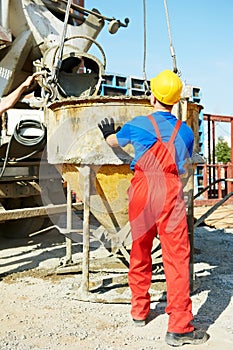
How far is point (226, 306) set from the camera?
3.64 m

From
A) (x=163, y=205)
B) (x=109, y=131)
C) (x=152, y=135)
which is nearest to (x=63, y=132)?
(x=109, y=131)

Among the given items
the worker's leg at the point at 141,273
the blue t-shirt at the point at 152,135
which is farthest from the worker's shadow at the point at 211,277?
the blue t-shirt at the point at 152,135

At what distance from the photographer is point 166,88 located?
308cm

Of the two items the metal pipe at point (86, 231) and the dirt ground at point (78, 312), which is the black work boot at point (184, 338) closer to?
the dirt ground at point (78, 312)

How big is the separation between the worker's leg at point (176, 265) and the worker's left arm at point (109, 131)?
0.53m

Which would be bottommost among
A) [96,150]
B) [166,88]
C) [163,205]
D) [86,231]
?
[86,231]

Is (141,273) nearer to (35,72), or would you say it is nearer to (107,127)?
(107,127)

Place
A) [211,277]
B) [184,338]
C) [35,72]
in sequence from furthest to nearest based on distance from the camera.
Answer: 1. [35,72]
2. [211,277]
3. [184,338]

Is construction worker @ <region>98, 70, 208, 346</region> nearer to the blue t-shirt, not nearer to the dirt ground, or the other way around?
the blue t-shirt

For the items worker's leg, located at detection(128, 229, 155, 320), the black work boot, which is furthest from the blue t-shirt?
the black work boot

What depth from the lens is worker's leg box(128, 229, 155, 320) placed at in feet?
10.4

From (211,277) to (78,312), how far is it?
148 cm

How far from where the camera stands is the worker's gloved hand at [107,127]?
3.34 metres

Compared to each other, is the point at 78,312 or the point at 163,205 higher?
the point at 163,205
